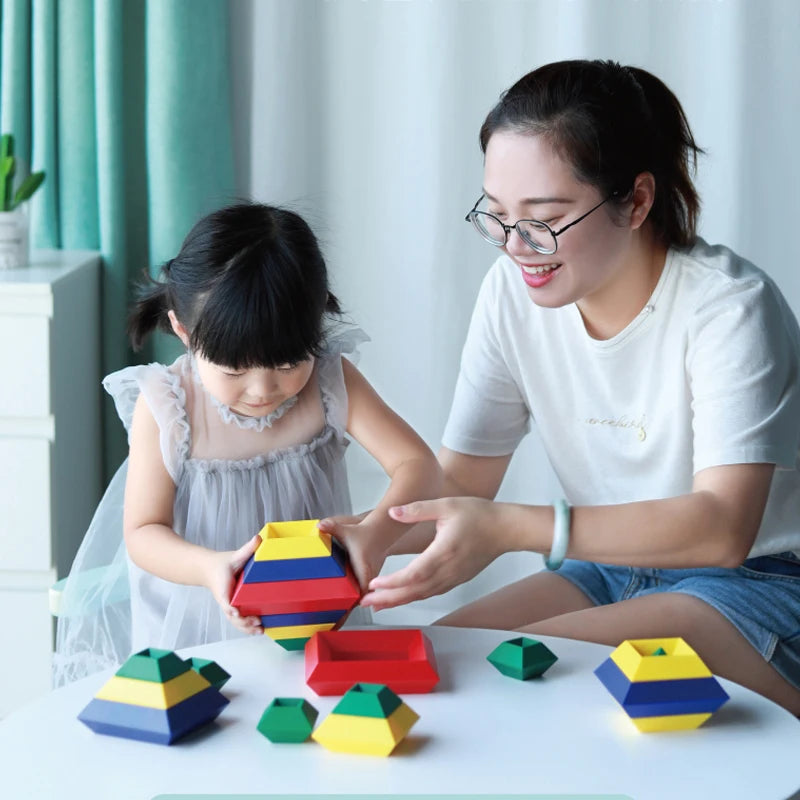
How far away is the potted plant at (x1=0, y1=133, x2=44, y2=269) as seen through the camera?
2139mm

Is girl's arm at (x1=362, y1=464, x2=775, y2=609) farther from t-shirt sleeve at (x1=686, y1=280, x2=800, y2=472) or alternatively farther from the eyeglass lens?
the eyeglass lens

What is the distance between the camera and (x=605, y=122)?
134 cm

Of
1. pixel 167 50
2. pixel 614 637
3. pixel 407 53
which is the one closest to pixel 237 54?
pixel 167 50

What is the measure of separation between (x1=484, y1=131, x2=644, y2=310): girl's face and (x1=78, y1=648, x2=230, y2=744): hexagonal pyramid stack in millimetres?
629

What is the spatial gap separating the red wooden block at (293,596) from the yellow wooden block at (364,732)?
0.46 feet

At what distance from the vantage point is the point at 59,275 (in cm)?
209

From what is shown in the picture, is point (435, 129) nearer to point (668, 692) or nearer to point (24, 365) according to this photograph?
point (24, 365)

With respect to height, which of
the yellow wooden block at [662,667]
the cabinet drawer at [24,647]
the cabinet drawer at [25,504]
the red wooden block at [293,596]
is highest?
the red wooden block at [293,596]

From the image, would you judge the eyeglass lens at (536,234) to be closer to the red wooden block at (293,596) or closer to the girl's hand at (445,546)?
the girl's hand at (445,546)

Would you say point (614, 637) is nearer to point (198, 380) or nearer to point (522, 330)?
point (522, 330)

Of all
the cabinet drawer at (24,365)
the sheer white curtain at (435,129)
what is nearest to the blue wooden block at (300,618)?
the cabinet drawer at (24,365)

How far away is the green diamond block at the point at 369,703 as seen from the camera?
0.94m

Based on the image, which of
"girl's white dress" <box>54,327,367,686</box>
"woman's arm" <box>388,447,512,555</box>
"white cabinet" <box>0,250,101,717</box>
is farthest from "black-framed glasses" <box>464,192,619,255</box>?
"white cabinet" <box>0,250,101,717</box>

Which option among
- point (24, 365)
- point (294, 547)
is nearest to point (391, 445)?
point (294, 547)
